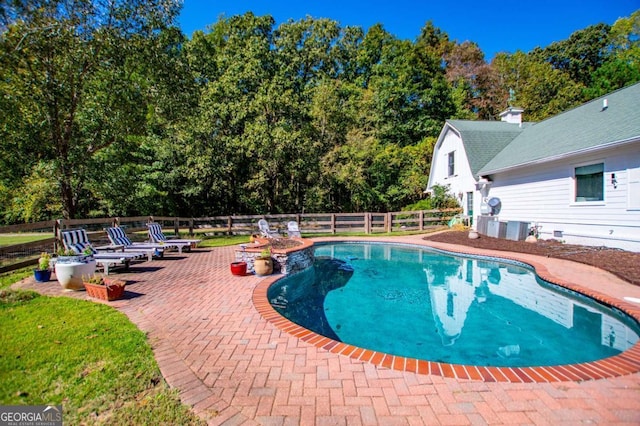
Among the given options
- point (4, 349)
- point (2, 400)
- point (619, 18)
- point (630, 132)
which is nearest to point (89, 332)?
point (4, 349)

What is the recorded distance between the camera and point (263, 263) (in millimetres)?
7039

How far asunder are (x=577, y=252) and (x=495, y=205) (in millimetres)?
5088

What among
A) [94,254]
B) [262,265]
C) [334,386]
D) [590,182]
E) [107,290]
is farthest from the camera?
[590,182]

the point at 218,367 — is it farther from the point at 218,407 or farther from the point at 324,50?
the point at 324,50

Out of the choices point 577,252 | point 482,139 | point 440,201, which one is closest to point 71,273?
point 577,252

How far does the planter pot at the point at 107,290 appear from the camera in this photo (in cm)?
Answer: 535

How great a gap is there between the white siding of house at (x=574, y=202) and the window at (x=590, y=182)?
0.54 ft

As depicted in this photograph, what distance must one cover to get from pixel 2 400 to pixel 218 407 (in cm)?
189

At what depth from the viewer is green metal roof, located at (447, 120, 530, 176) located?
1561cm

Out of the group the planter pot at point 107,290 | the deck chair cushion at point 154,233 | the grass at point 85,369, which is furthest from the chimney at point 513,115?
the grass at point 85,369

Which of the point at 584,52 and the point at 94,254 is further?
the point at 584,52

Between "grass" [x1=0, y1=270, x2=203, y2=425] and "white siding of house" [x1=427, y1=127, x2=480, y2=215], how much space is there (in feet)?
50.9

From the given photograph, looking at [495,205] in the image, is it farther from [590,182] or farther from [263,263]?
[263,263]

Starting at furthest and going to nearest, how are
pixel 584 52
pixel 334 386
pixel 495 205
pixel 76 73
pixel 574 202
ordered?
pixel 584 52 → pixel 495 205 → pixel 76 73 → pixel 574 202 → pixel 334 386
